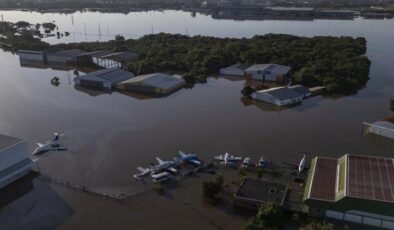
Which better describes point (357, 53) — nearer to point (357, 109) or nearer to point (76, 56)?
point (357, 109)

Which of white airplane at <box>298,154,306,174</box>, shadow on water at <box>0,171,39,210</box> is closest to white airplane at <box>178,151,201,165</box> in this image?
white airplane at <box>298,154,306,174</box>

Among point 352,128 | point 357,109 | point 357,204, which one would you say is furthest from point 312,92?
point 357,204

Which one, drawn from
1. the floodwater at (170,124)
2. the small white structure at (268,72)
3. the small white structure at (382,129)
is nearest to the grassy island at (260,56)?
the small white structure at (268,72)

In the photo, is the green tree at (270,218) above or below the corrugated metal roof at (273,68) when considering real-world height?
below

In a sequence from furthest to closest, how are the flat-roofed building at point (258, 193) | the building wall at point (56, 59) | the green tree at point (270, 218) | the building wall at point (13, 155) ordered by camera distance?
the building wall at point (56, 59) < the building wall at point (13, 155) < the flat-roofed building at point (258, 193) < the green tree at point (270, 218)

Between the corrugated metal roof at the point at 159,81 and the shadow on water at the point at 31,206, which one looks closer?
the shadow on water at the point at 31,206

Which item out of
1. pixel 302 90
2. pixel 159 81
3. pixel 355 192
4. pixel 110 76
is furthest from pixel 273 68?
pixel 355 192

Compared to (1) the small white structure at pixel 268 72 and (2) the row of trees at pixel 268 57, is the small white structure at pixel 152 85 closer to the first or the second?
(2) the row of trees at pixel 268 57
